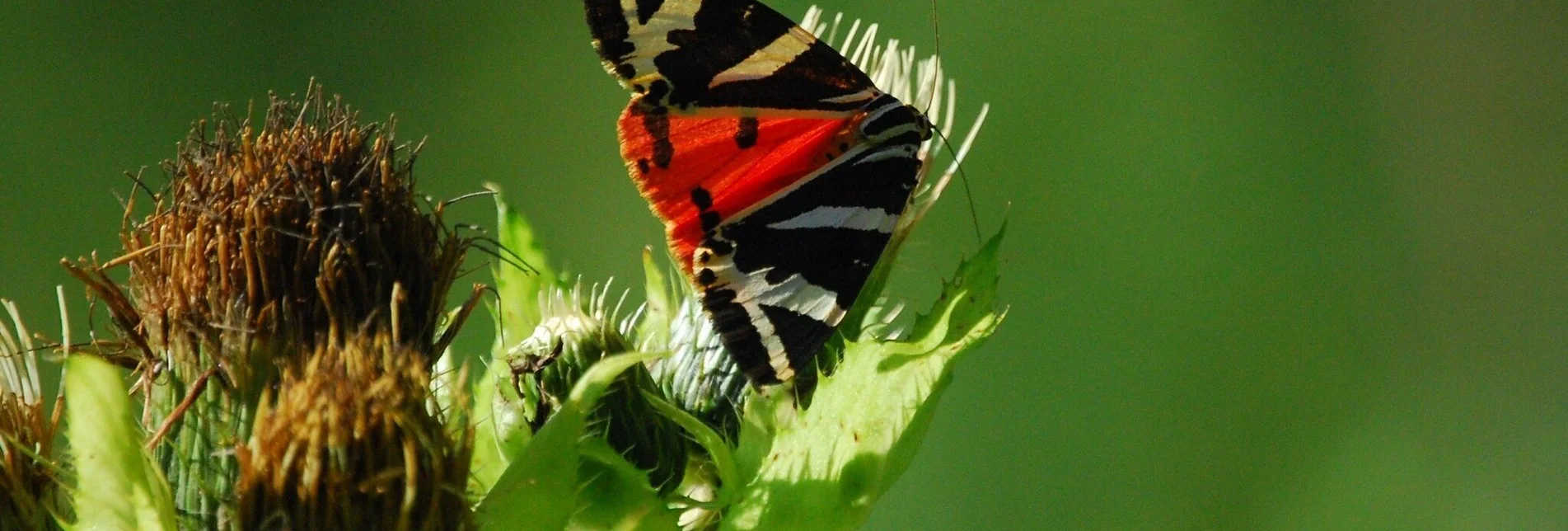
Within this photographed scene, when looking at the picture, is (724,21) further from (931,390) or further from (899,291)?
(899,291)

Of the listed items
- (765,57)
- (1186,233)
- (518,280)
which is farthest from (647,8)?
(1186,233)

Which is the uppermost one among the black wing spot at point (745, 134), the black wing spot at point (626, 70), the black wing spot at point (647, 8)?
the black wing spot at point (647, 8)

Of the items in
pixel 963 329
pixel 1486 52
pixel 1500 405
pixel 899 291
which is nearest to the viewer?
pixel 963 329

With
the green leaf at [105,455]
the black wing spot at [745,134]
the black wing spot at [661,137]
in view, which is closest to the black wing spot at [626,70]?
the black wing spot at [661,137]

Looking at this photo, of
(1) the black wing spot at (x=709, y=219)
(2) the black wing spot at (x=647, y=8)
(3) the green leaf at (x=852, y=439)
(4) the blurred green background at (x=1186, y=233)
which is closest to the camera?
(3) the green leaf at (x=852, y=439)

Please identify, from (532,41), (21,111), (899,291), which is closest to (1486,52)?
(899,291)

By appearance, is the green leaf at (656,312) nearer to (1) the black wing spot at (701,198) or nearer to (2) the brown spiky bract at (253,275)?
(1) the black wing spot at (701,198)
